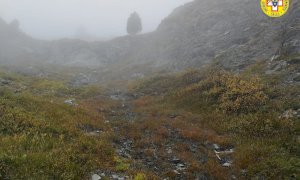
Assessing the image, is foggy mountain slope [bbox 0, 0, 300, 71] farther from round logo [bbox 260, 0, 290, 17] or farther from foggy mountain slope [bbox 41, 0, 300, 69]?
round logo [bbox 260, 0, 290, 17]

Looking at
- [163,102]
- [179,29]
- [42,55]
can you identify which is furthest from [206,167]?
[42,55]

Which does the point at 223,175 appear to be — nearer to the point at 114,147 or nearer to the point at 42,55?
the point at 114,147

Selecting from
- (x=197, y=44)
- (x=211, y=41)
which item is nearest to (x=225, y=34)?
(x=211, y=41)

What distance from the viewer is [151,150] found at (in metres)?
14.7

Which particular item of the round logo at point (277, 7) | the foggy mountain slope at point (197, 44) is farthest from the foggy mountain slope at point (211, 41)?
the round logo at point (277, 7)

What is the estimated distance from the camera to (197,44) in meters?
53.6

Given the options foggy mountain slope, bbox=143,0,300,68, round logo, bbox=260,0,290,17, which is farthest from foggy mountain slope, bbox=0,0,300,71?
round logo, bbox=260,0,290,17

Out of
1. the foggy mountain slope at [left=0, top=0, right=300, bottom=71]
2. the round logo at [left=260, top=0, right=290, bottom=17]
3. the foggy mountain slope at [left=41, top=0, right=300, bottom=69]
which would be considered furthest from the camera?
the round logo at [left=260, top=0, right=290, bottom=17]

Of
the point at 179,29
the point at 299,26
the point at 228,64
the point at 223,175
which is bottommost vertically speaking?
the point at 223,175

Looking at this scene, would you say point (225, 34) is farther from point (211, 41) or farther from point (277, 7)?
point (277, 7)

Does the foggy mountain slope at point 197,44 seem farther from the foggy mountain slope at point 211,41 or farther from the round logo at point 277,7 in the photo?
the round logo at point 277,7

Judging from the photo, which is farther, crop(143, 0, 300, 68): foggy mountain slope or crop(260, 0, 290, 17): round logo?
crop(260, 0, 290, 17): round logo

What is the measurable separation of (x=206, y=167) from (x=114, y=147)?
4706 millimetres

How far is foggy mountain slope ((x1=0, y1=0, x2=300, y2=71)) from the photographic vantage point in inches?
1399
